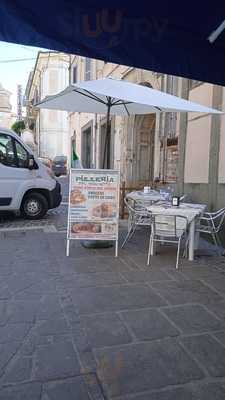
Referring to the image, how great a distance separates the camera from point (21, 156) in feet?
29.7

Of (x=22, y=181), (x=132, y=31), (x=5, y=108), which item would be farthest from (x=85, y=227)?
(x=5, y=108)

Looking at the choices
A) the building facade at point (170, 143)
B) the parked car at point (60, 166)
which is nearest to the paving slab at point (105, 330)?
the building facade at point (170, 143)

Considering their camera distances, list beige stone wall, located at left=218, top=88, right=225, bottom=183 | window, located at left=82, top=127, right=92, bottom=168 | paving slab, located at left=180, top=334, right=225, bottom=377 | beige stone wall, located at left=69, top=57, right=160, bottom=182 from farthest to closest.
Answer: window, located at left=82, top=127, right=92, bottom=168, beige stone wall, located at left=69, top=57, right=160, bottom=182, beige stone wall, located at left=218, top=88, right=225, bottom=183, paving slab, located at left=180, top=334, right=225, bottom=377

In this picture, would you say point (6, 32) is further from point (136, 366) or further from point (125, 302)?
point (125, 302)

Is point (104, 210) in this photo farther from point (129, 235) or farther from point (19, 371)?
point (19, 371)

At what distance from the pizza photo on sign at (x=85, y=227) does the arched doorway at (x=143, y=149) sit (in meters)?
6.64

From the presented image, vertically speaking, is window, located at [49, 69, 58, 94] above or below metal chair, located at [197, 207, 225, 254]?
above

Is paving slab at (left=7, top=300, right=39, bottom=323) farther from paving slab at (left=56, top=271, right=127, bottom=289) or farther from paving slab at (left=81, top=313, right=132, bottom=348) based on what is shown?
paving slab at (left=56, top=271, right=127, bottom=289)

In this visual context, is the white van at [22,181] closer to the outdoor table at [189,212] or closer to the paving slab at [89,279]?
the outdoor table at [189,212]

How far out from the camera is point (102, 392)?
8.26 ft

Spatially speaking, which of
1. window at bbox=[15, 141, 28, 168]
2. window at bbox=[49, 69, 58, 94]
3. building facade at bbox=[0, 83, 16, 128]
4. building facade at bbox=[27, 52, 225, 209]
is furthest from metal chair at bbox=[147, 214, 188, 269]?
building facade at bbox=[0, 83, 16, 128]

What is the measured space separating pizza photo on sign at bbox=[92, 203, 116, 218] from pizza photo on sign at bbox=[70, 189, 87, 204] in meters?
0.23

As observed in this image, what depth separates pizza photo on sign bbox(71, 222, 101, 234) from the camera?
19.7 feet

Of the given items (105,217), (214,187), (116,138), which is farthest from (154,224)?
(116,138)
